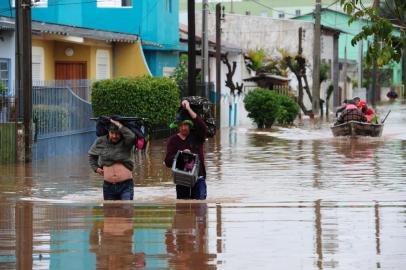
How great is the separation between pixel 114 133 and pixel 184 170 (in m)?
1.06

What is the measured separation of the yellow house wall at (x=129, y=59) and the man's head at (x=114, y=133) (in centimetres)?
2554

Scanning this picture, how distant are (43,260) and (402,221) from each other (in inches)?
176

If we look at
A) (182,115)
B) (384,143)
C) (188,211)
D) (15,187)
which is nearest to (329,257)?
(188,211)

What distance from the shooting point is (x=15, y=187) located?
19125mm

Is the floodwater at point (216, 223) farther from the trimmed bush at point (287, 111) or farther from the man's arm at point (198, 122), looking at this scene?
the trimmed bush at point (287, 111)

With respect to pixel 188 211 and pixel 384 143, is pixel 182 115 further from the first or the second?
pixel 384 143

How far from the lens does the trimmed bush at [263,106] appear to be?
4300 cm

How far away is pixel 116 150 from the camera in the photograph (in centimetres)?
1378

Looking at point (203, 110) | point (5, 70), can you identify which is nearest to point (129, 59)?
point (5, 70)

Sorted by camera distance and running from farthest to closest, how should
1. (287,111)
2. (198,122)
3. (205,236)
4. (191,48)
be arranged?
(287,111) < (191,48) < (198,122) < (205,236)

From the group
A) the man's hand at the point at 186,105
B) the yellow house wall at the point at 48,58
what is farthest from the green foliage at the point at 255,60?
the man's hand at the point at 186,105

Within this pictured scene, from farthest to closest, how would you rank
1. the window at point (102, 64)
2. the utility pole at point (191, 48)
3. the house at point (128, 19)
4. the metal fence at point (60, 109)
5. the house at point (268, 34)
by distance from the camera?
the house at point (268, 34)
the house at point (128, 19)
the window at point (102, 64)
the utility pole at point (191, 48)
the metal fence at point (60, 109)

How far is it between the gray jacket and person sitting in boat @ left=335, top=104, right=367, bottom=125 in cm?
2156

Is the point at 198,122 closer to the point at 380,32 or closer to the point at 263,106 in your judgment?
the point at 380,32
